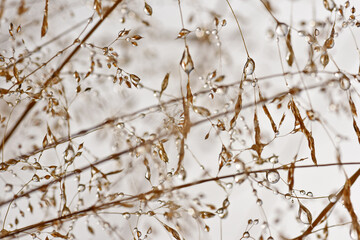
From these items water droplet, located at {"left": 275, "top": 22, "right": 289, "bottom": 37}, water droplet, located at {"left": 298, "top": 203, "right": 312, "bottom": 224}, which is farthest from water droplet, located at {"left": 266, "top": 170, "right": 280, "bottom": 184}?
A: water droplet, located at {"left": 275, "top": 22, "right": 289, "bottom": 37}

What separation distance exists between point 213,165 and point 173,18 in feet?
1.38

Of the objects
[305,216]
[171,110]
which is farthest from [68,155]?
[305,216]

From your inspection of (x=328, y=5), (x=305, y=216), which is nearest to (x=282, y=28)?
(x=328, y=5)

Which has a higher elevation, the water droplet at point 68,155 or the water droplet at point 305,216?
the water droplet at point 68,155

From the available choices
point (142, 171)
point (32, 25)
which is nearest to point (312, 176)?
point (142, 171)

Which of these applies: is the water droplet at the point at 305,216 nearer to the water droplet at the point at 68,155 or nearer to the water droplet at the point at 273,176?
the water droplet at the point at 273,176

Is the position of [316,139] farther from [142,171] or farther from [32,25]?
[32,25]

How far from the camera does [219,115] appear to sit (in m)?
0.58

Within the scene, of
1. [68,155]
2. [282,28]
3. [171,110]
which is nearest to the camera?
[282,28]

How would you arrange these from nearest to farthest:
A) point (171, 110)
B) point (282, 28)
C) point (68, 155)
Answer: point (282, 28)
point (68, 155)
point (171, 110)

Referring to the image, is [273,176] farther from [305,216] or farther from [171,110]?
[171,110]

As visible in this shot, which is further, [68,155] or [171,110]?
[171,110]

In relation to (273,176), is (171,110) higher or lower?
higher

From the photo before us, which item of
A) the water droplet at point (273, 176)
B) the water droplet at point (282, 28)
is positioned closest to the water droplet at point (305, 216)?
the water droplet at point (273, 176)
